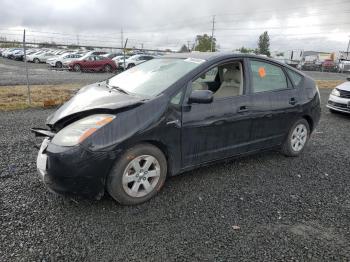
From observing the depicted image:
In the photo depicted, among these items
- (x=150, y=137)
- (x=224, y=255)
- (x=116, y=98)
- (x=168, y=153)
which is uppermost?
(x=116, y=98)

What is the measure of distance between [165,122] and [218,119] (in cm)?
76

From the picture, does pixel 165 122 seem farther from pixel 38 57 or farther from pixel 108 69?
pixel 38 57

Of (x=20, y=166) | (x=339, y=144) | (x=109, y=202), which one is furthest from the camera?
(x=339, y=144)

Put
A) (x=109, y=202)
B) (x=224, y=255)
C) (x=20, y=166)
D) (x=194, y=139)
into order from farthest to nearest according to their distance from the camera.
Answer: (x=20, y=166), (x=194, y=139), (x=109, y=202), (x=224, y=255)

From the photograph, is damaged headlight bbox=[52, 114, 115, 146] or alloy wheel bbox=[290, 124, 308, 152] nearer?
damaged headlight bbox=[52, 114, 115, 146]

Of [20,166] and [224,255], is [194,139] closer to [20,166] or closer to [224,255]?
[224,255]

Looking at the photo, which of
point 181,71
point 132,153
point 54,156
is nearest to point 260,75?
point 181,71

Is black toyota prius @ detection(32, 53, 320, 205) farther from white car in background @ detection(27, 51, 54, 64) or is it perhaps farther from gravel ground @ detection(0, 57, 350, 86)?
white car in background @ detection(27, 51, 54, 64)

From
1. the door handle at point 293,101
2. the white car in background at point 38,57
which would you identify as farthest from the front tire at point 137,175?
the white car in background at point 38,57

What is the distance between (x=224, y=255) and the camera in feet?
8.13

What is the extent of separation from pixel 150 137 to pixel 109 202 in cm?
84

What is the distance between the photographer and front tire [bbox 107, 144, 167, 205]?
2936mm

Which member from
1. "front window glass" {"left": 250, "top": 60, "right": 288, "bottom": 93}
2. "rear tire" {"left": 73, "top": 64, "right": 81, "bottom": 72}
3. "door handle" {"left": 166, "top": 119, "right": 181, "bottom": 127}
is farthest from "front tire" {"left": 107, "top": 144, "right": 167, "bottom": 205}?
"rear tire" {"left": 73, "top": 64, "right": 81, "bottom": 72}

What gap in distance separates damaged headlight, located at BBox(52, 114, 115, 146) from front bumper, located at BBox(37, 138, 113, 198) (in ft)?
0.22
